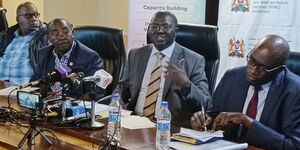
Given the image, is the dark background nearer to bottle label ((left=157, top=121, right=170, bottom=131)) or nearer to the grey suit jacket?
the grey suit jacket

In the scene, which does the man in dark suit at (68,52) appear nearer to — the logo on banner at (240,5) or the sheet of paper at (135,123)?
the sheet of paper at (135,123)

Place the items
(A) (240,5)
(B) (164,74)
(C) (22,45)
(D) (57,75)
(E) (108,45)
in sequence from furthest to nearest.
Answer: (C) (22,45), (A) (240,5), (E) (108,45), (B) (164,74), (D) (57,75)

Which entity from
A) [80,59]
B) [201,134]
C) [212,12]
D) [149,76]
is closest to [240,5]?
[212,12]

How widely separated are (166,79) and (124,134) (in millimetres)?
732

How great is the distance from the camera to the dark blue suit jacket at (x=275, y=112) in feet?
6.26

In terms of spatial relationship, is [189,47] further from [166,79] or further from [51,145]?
[51,145]

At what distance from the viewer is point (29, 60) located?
375 centimetres

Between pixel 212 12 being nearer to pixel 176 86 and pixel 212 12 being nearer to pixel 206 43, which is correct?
pixel 206 43

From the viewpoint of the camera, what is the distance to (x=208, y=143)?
1.84m

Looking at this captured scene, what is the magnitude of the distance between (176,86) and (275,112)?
709mm

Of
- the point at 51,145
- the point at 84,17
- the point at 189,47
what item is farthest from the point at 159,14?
the point at 84,17

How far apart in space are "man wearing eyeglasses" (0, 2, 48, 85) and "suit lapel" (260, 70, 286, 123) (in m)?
2.22

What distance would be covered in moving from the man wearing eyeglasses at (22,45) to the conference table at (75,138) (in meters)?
1.60

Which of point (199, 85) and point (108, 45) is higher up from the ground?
point (108, 45)
